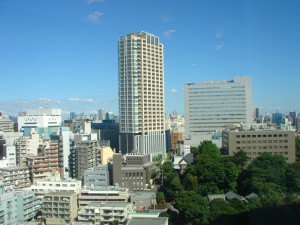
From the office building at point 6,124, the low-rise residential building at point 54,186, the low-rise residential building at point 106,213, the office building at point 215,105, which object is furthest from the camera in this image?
the office building at point 6,124

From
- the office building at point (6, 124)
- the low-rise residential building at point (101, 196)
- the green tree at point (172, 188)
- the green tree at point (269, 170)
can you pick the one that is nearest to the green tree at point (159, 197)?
the green tree at point (172, 188)

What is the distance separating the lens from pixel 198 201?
5.06 meters

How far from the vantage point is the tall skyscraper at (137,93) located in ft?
35.2

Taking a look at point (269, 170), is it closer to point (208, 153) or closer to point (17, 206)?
point (208, 153)

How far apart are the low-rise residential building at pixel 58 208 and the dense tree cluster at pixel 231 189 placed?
149cm

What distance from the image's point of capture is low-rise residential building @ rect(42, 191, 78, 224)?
5863 mm

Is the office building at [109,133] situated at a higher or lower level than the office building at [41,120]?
lower

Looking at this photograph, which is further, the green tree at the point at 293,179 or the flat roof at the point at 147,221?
the green tree at the point at 293,179

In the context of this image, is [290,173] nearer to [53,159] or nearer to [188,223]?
[188,223]

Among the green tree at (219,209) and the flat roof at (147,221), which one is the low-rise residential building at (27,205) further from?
the green tree at (219,209)

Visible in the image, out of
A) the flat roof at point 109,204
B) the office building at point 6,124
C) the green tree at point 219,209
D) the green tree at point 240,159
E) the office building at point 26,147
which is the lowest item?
the flat roof at point 109,204

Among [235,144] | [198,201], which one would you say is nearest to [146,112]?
[235,144]

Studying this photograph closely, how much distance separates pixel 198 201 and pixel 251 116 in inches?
359

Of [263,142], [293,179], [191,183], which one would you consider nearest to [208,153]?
[263,142]
